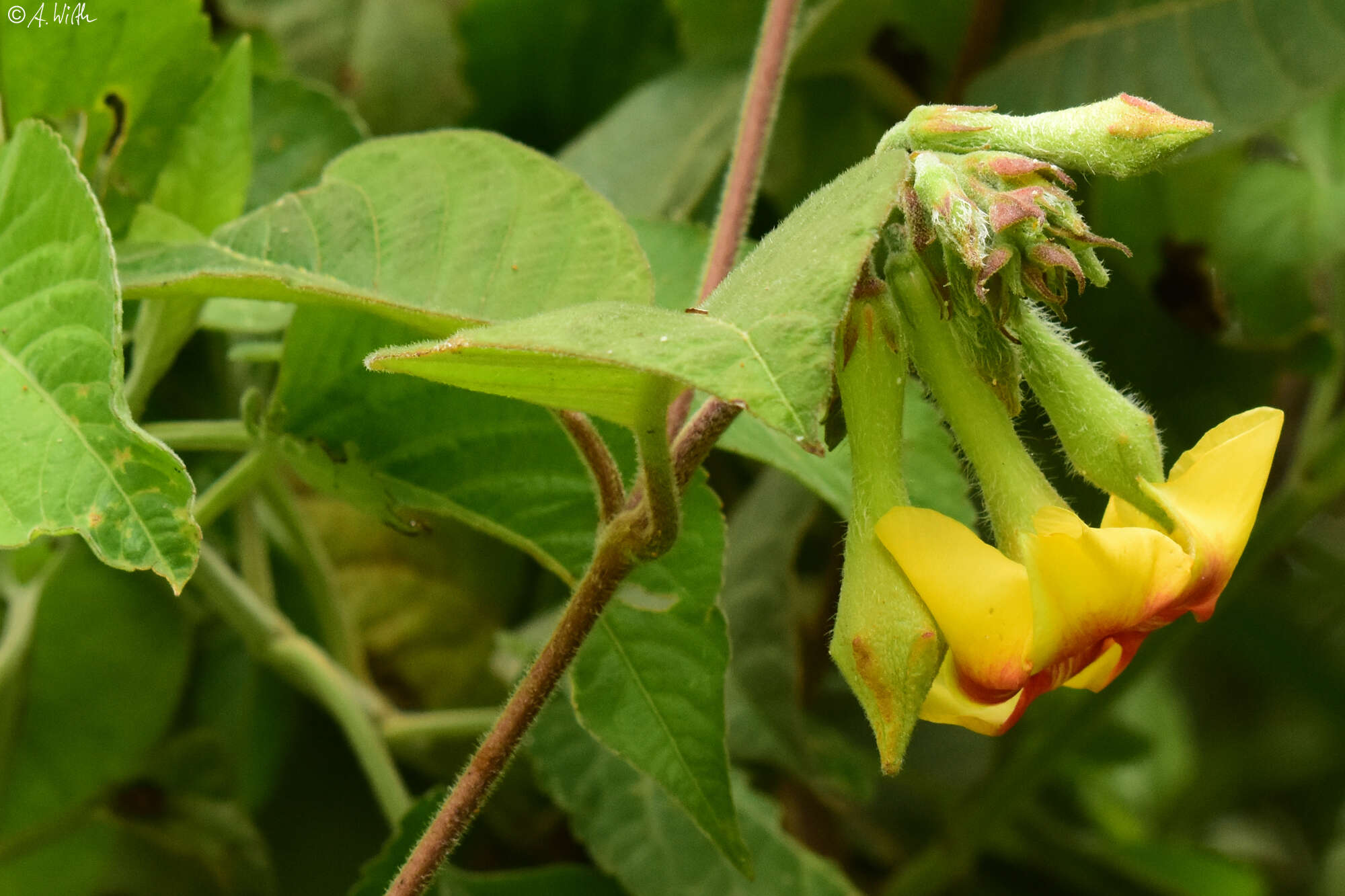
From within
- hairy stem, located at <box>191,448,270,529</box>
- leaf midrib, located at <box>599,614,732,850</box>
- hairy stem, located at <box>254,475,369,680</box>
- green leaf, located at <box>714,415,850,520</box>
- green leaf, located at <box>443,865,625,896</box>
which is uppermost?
green leaf, located at <box>714,415,850,520</box>

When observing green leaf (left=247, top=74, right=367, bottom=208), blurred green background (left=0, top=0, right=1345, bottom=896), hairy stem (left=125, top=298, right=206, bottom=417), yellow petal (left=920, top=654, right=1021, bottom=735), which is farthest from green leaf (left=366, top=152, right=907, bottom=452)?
green leaf (left=247, top=74, right=367, bottom=208)

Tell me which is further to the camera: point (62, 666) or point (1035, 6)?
point (1035, 6)

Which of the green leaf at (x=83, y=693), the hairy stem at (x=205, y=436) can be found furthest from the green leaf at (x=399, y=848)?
the green leaf at (x=83, y=693)

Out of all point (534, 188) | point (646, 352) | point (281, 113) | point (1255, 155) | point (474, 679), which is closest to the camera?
point (646, 352)

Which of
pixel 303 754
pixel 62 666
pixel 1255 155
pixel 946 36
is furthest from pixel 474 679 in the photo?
pixel 1255 155

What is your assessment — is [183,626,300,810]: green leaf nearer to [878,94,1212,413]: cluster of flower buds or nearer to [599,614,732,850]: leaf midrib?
[599,614,732,850]: leaf midrib

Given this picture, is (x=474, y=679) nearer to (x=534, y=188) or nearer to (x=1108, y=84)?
(x=534, y=188)

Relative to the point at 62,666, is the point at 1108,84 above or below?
above
